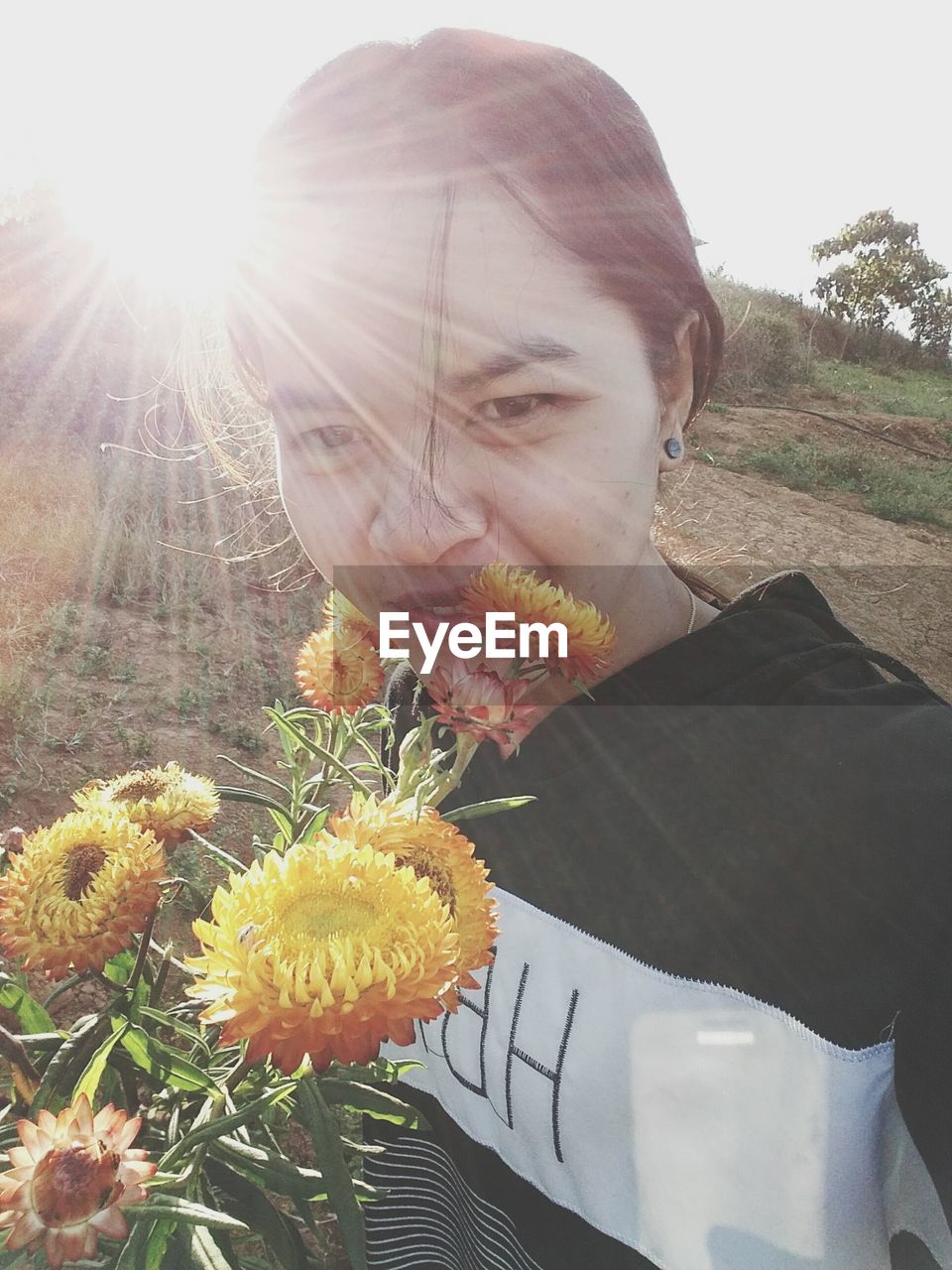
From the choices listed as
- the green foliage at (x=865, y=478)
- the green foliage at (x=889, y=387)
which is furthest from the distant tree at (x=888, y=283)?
the green foliage at (x=865, y=478)

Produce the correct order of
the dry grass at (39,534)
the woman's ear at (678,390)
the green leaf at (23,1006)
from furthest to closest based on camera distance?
the dry grass at (39,534)
the woman's ear at (678,390)
the green leaf at (23,1006)

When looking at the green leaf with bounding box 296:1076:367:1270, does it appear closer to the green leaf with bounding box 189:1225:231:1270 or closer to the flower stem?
the green leaf with bounding box 189:1225:231:1270

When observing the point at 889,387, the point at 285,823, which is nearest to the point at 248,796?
the point at 285,823

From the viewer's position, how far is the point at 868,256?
59.2 feet

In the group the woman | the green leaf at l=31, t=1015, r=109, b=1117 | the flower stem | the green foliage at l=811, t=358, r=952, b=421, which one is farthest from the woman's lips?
the green foliage at l=811, t=358, r=952, b=421

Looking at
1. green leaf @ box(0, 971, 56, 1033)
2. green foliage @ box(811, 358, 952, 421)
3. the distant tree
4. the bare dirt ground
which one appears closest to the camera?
green leaf @ box(0, 971, 56, 1033)

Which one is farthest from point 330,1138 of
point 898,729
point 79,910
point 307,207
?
point 307,207

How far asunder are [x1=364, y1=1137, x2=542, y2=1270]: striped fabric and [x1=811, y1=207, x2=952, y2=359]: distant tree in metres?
17.8

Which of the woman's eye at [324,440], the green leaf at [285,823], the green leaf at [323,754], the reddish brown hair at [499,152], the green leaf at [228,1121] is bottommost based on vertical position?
the green leaf at [228,1121]

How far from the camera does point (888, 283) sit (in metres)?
17.2

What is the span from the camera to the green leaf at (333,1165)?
647 mm

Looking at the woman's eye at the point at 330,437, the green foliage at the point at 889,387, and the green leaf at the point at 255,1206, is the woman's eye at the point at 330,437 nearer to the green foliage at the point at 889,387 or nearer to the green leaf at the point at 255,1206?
the green leaf at the point at 255,1206

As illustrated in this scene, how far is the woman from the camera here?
725mm

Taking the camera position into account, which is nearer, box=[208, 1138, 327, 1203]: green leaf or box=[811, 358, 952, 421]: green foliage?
box=[208, 1138, 327, 1203]: green leaf
